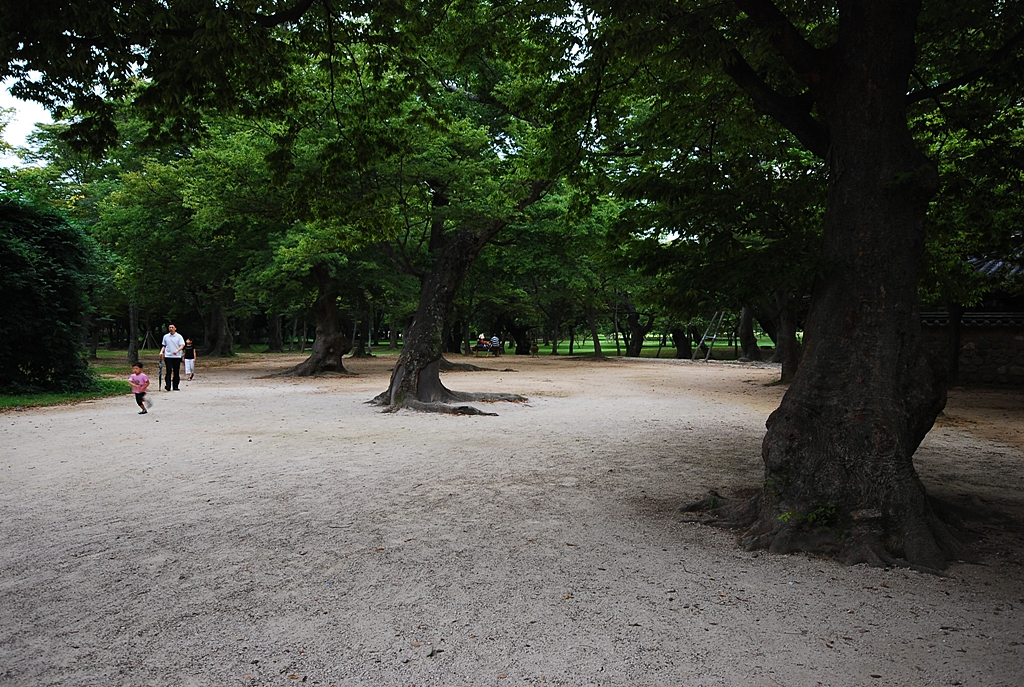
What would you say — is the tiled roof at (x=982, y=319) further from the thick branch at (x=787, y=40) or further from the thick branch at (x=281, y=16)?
the thick branch at (x=281, y=16)

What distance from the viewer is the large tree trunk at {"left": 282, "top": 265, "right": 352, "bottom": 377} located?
23969mm

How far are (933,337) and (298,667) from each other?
23.5 meters

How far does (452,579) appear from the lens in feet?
13.7

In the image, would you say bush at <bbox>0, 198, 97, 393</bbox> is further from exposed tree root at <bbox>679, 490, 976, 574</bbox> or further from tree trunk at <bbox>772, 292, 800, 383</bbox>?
tree trunk at <bbox>772, 292, 800, 383</bbox>

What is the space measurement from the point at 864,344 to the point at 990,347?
1895 cm

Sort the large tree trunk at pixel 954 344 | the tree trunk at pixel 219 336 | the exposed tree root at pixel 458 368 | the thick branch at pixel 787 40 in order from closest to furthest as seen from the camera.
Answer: the thick branch at pixel 787 40 → the large tree trunk at pixel 954 344 → the exposed tree root at pixel 458 368 → the tree trunk at pixel 219 336

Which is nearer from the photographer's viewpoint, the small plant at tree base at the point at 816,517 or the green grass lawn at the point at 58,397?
the small plant at tree base at the point at 816,517

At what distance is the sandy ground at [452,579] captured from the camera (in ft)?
10.1

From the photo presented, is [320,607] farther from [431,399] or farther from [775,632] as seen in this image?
[431,399]

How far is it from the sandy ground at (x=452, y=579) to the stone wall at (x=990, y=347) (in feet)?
42.9

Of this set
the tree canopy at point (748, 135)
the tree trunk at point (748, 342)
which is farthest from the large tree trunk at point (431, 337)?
the tree trunk at point (748, 342)

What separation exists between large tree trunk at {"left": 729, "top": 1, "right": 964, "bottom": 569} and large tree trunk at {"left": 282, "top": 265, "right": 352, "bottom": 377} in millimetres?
20498

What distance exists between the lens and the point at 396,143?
8.16 metres

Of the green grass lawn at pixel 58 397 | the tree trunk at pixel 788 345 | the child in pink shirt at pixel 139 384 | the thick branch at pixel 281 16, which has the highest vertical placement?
the thick branch at pixel 281 16
